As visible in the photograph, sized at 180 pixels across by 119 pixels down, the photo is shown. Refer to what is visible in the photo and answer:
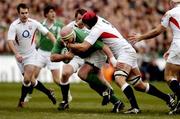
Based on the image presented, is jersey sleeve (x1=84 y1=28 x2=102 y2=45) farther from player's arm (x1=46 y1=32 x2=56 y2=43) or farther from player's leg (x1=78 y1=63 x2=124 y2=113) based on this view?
player's arm (x1=46 y1=32 x2=56 y2=43)

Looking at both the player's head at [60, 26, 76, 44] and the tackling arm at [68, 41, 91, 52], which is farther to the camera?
the player's head at [60, 26, 76, 44]

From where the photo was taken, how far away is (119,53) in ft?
55.8

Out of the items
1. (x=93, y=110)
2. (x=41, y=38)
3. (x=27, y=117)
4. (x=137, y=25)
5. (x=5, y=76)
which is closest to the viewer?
(x=27, y=117)

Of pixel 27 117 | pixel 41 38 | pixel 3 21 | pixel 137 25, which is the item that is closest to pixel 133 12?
pixel 137 25

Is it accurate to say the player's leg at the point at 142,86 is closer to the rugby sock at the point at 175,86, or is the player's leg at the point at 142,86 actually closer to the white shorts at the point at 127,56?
the white shorts at the point at 127,56

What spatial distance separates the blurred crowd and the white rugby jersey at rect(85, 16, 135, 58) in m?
17.0

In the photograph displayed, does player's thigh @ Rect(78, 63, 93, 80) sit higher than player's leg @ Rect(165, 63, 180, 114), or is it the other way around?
player's leg @ Rect(165, 63, 180, 114)

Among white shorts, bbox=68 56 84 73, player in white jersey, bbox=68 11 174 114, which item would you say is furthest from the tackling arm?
white shorts, bbox=68 56 84 73

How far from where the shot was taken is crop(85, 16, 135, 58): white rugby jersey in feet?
54.6

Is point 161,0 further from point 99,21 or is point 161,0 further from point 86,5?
point 99,21

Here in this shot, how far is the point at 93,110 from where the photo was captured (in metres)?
18.2

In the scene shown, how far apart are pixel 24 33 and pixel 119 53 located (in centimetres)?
378

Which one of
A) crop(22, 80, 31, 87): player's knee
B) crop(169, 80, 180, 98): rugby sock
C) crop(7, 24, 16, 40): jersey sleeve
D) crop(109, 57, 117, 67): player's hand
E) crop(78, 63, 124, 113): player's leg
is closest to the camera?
crop(169, 80, 180, 98): rugby sock

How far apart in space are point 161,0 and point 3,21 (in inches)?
315
